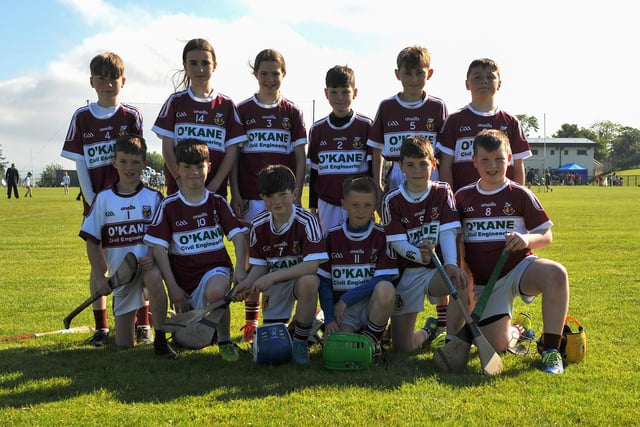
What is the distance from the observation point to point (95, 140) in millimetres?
4734

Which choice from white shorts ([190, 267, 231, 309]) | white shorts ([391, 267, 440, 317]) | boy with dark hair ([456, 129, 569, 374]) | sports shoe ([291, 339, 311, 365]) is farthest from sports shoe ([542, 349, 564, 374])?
white shorts ([190, 267, 231, 309])

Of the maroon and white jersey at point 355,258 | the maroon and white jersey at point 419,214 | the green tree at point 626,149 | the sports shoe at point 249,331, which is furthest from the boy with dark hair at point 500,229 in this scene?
the green tree at point 626,149

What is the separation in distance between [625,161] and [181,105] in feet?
351

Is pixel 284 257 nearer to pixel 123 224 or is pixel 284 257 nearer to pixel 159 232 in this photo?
pixel 159 232

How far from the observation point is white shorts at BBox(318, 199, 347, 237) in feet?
16.6

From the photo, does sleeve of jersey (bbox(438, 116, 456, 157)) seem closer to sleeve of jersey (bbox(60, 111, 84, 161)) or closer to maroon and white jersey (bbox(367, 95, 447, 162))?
maroon and white jersey (bbox(367, 95, 447, 162))

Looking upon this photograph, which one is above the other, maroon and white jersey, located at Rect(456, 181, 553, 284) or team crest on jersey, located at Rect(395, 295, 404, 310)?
maroon and white jersey, located at Rect(456, 181, 553, 284)

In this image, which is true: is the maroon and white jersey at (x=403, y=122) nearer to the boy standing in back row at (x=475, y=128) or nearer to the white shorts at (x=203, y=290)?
the boy standing in back row at (x=475, y=128)

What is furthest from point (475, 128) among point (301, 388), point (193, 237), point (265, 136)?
point (301, 388)

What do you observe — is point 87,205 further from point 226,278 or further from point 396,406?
point 396,406

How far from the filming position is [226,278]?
165 inches

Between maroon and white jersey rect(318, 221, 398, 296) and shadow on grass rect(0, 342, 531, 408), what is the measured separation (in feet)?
1.82

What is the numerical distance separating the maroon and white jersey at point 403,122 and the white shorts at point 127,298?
2202mm

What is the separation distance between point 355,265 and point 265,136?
1.46m
